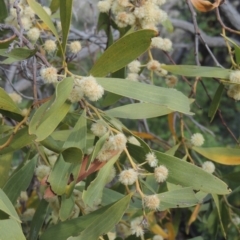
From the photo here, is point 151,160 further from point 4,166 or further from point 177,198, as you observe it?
point 4,166

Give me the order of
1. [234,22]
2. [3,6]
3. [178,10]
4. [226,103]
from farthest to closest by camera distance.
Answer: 1. [178,10]
2. [226,103]
3. [234,22]
4. [3,6]

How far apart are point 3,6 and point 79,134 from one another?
0.43 m

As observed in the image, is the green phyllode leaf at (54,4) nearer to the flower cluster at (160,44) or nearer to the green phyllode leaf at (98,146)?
the flower cluster at (160,44)

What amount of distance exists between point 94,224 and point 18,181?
17cm

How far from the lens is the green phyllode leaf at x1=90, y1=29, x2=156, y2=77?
846 mm

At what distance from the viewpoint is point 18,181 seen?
913 millimetres

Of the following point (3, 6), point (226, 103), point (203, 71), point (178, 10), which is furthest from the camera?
point (178, 10)

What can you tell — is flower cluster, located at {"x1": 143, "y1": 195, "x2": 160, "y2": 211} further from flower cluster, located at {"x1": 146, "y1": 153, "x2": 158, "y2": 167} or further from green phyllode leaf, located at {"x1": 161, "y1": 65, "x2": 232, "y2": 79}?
green phyllode leaf, located at {"x1": 161, "y1": 65, "x2": 232, "y2": 79}

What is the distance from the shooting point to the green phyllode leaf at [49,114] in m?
0.73

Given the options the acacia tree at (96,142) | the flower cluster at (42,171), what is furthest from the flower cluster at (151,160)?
the flower cluster at (42,171)

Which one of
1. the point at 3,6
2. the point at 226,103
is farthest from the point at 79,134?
the point at 226,103

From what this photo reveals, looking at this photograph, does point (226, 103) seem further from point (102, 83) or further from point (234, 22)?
point (102, 83)

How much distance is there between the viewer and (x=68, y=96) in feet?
2.59

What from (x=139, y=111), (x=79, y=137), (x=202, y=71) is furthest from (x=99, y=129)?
(x=202, y=71)
